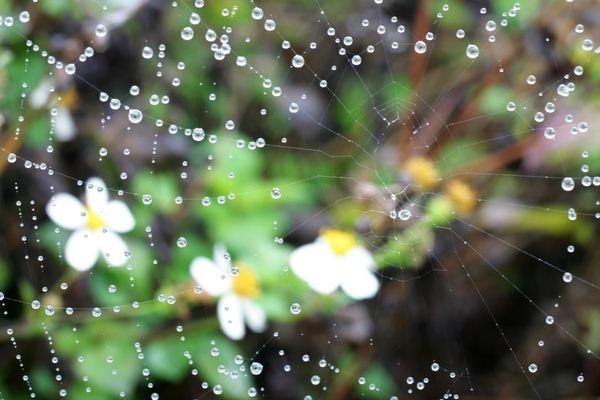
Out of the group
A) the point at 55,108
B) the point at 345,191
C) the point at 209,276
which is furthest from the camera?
the point at 345,191

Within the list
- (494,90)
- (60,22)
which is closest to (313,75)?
(494,90)

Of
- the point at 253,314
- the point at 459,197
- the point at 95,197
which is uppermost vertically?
the point at 459,197

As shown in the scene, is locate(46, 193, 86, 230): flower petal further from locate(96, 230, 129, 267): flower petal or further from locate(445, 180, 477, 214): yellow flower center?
locate(445, 180, 477, 214): yellow flower center

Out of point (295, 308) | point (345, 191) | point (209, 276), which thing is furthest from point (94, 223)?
point (345, 191)

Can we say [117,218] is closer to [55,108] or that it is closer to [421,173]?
[55,108]

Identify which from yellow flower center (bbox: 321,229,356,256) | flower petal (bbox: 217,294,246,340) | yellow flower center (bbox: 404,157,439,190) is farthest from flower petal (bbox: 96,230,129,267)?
yellow flower center (bbox: 404,157,439,190)

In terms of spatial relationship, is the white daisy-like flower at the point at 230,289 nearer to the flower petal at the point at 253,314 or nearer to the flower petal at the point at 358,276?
the flower petal at the point at 253,314

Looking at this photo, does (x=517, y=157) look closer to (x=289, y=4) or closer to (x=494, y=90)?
(x=494, y=90)
